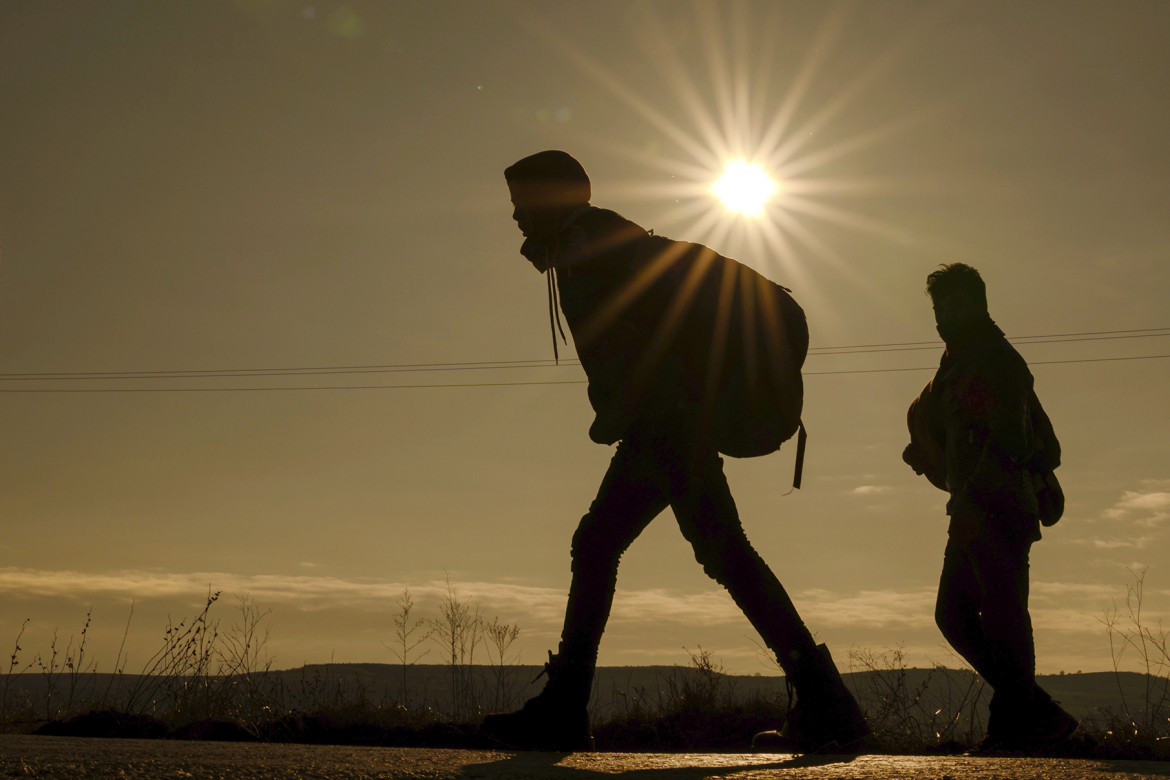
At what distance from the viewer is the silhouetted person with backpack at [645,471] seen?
117 inches

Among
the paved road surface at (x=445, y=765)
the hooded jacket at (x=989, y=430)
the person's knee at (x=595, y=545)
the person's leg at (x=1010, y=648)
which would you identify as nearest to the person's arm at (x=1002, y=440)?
the hooded jacket at (x=989, y=430)

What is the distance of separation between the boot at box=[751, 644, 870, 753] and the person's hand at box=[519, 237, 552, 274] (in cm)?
155

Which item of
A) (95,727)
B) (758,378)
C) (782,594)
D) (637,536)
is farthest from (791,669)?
(95,727)

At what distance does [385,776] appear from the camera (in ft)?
6.40

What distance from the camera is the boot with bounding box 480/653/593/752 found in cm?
305

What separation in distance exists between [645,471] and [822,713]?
888 millimetres

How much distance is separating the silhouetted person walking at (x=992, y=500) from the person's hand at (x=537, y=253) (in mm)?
1631

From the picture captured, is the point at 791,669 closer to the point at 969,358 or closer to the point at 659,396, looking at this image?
the point at 659,396

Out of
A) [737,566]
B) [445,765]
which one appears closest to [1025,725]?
[737,566]

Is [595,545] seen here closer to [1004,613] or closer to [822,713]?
[822,713]

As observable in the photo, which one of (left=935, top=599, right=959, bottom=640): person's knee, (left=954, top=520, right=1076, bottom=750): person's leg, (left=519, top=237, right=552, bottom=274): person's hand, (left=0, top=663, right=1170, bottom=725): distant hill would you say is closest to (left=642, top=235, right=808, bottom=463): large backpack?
(left=519, top=237, right=552, bottom=274): person's hand

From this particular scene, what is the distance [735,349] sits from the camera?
315 cm

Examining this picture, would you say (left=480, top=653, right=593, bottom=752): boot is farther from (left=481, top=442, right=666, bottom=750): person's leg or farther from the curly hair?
the curly hair

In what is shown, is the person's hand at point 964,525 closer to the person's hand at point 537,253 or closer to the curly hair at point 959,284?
the curly hair at point 959,284
